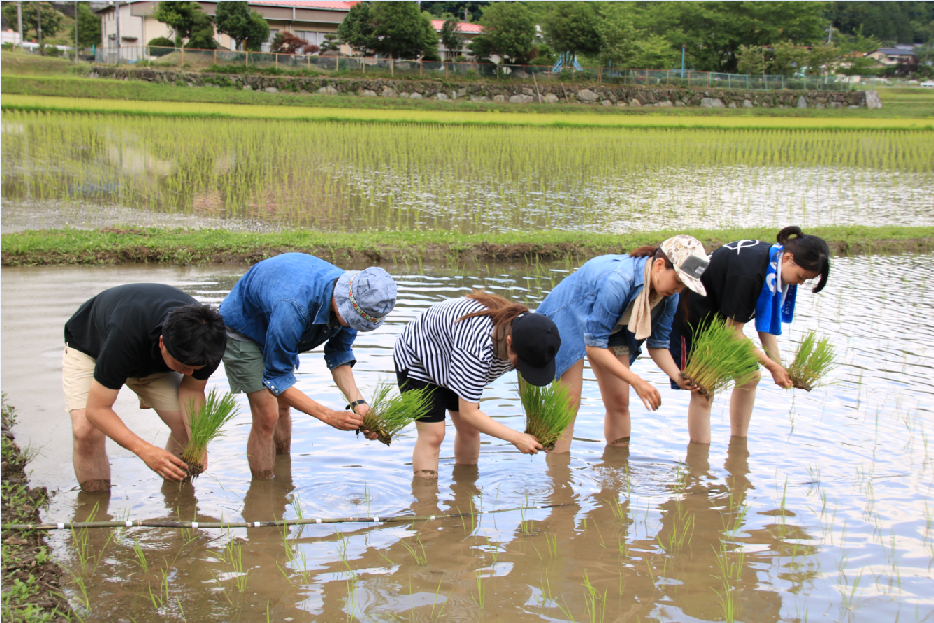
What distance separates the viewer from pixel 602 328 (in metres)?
3.64

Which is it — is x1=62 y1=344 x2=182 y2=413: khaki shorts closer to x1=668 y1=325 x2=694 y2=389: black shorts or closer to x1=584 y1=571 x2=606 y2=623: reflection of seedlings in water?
x1=584 y1=571 x2=606 y2=623: reflection of seedlings in water

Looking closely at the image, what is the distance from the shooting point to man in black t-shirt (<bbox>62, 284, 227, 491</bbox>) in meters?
2.85

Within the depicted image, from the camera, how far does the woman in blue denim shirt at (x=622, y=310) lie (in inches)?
136

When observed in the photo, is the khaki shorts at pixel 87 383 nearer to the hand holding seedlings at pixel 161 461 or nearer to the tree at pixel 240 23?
the hand holding seedlings at pixel 161 461

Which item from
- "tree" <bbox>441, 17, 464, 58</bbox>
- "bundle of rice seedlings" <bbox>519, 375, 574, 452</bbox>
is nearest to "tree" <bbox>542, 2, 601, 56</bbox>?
"tree" <bbox>441, 17, 464, 58</bbox>

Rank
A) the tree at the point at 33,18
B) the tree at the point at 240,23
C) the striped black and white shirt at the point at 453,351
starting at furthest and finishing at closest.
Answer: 1. the tree at the point at 33,18
2. the tree at the point at 240,23
3. the striped black and white shirt at the point at 453,351

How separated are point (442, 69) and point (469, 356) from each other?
3520cm

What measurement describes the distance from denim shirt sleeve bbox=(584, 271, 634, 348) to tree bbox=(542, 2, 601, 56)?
1493 inches

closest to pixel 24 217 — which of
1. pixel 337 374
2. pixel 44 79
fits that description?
pixel 337 374

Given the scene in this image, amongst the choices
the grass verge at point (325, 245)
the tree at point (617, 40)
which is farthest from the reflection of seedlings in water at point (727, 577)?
the tree at point (617, 40)

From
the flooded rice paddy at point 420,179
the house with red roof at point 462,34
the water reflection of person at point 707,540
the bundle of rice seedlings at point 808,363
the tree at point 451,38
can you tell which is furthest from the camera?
the house with red roof at point 462,34

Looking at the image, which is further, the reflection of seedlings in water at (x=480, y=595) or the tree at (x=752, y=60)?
the tree at (x=752, y=60)

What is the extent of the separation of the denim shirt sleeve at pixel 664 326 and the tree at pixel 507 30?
36.5 m

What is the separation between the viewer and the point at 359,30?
36656 millimetres
